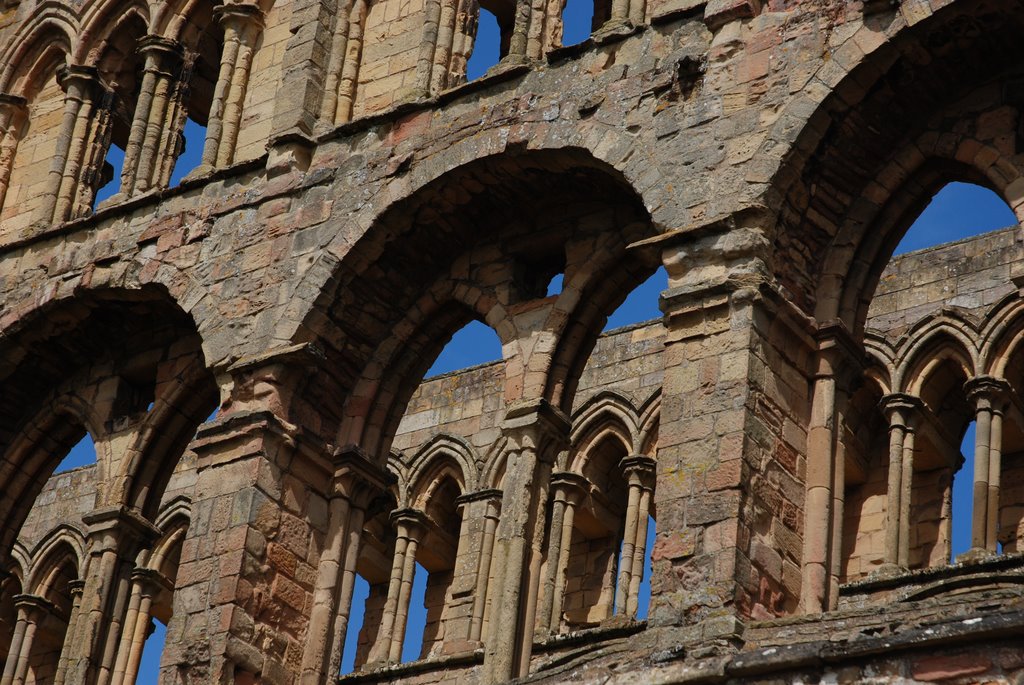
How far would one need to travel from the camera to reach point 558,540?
62.3 ft

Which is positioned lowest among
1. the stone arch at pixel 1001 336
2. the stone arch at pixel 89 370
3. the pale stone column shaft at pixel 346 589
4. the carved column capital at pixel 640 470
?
the pale stone column shaft at pixel 346 589

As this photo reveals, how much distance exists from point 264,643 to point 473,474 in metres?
5.12

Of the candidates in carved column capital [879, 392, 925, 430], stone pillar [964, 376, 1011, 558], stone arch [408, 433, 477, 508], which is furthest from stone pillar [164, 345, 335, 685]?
carved column capital [879, 392, 925, 430]

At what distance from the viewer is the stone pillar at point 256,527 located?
604 inches

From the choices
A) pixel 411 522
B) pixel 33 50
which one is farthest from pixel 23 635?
pixel 33 50

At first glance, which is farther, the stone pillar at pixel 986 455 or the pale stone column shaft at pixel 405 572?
the pale stone column shaft at pixel 405 572

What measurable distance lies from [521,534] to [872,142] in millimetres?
3290

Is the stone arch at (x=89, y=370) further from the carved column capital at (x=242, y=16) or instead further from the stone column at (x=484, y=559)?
the stone column at (x=484, y=559)

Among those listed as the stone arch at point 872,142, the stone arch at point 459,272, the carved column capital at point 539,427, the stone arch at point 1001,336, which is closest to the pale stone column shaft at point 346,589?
the stone arch at point 459,272

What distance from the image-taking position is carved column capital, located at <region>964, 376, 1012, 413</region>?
60.3 feet

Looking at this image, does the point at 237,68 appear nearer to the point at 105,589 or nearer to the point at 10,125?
the point at 10,125

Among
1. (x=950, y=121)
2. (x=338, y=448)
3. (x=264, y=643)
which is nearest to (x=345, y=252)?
(x=338, y=448)

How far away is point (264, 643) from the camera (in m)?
15.5

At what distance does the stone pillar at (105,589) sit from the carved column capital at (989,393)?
6.36 meters
